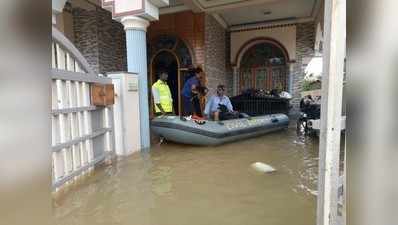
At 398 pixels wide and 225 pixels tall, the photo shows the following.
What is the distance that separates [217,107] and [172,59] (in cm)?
312

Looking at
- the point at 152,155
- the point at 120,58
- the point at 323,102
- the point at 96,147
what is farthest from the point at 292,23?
the point at 323,102

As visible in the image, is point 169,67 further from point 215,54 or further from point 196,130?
point 196,130

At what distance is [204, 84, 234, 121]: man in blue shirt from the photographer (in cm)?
632

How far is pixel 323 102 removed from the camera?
1005mm

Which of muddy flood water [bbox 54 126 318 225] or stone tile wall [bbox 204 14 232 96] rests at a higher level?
stone tile wall [bbox 204 14 232 96]

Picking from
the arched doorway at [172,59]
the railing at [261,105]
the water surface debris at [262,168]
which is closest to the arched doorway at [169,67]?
the arched doorway at [172,59]

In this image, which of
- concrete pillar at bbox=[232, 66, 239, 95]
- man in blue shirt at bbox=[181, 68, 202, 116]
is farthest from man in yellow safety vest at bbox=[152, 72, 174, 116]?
concrete pillar at bbox=[232, 66, 239, 95]

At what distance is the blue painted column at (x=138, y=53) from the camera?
4.94 metres

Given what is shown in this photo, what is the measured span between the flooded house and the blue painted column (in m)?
0.02

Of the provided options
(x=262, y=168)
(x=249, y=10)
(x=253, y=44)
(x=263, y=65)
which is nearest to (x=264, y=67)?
(x=263, y=65)

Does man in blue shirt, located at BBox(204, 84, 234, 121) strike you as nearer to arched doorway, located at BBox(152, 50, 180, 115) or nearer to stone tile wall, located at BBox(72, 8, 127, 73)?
arched doorway, located at BBox(152, 50, 180, 115)

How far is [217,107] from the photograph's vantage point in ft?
21.1

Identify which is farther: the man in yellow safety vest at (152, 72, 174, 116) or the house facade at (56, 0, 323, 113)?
the house facade at (56, 0, 323, 113)

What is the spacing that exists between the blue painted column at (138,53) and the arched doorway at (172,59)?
3244 mm
